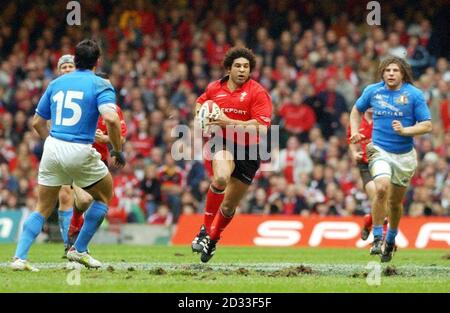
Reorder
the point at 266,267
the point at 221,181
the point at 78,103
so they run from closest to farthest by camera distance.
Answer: the point at 78,103 < the point at 266,267 < the point at 221,181

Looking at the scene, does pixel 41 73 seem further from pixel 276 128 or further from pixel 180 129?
pixel 276 128

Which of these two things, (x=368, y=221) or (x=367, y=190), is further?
(x=367, y=190)

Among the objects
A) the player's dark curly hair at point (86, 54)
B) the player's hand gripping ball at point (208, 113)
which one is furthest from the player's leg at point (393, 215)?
the player's dark curly hair at point (86, 54)

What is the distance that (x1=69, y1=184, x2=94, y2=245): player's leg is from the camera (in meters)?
13.4

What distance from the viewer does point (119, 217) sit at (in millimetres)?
21828

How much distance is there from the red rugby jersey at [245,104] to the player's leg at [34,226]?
271 cm

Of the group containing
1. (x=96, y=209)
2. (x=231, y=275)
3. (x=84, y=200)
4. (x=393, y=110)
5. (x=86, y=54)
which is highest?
(x=86, y=54)

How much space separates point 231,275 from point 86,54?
268 centimetres

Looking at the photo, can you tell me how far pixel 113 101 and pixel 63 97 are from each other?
1.66 feet

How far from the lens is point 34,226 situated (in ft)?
36.1

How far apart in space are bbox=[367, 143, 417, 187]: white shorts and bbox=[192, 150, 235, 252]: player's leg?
71.8 inches

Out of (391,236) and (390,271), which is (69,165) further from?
(391,236)

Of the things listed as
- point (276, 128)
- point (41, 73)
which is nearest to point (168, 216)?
point (276, 128)

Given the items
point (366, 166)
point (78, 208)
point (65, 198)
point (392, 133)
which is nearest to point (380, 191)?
point (392, 133)
